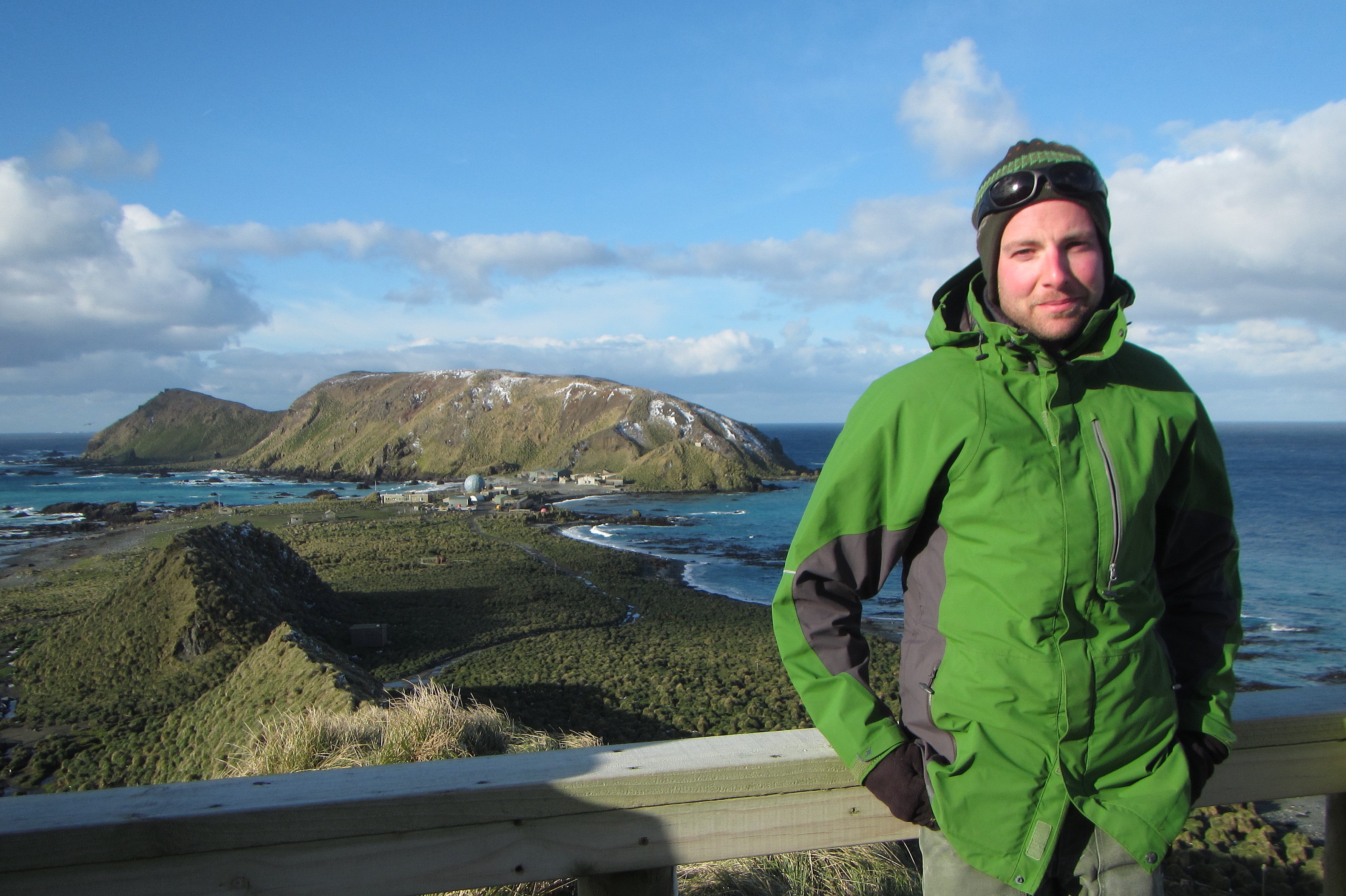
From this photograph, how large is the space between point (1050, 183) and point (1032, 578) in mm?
777

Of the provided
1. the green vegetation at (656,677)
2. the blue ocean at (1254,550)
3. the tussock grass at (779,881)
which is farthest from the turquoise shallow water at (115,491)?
the tussock grass at (779,881)

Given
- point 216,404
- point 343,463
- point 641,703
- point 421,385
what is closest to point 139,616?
point 641,703

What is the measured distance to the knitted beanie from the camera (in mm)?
1603

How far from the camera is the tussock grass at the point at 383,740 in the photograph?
4738mm

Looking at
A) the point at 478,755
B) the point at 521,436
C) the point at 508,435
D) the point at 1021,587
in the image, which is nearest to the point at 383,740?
the point at 478,755

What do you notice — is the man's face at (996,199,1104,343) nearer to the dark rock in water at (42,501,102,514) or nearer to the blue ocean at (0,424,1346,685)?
the blue ocean at (0,424,1346,685)

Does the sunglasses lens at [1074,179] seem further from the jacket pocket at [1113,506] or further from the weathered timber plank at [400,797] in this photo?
the weathered timber plank at [400,797]

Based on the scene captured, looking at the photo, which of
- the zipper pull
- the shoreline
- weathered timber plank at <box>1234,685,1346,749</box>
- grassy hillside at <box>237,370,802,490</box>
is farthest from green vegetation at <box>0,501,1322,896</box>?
grassy hillside at <box>237,370,802,490</box>

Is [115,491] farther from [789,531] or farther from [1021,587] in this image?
[1021,587]

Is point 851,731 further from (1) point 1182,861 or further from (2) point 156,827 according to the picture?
(1) point 1182,861

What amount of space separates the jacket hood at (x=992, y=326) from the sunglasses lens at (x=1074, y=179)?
20 cm

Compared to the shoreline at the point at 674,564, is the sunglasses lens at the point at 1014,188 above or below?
above

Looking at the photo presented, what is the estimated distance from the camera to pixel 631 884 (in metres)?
1.58

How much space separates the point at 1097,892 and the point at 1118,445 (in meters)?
0.82
